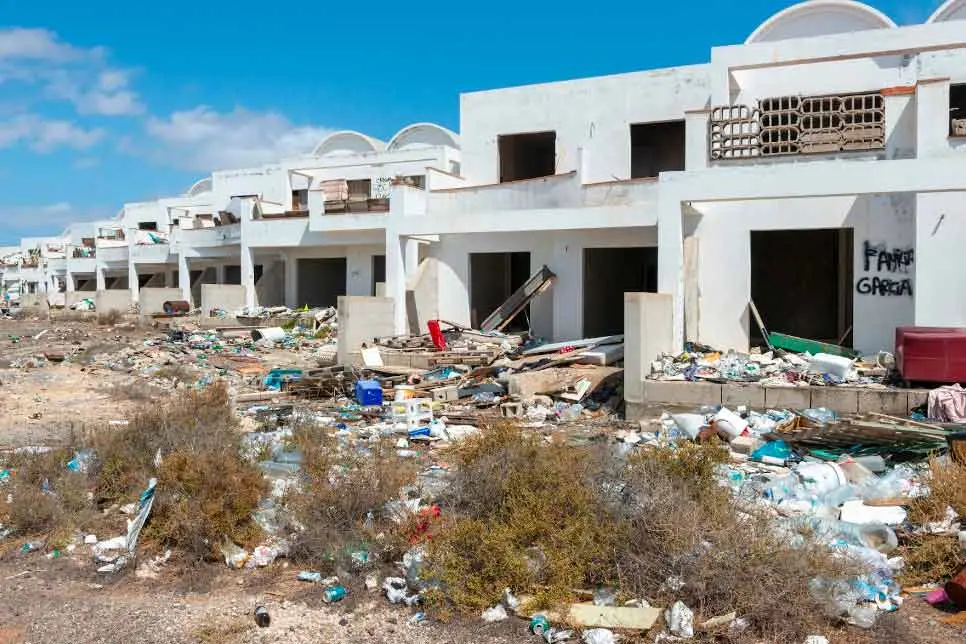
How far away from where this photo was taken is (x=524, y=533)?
4.96 meters

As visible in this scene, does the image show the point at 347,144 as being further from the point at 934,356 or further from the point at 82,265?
the point at 934,356

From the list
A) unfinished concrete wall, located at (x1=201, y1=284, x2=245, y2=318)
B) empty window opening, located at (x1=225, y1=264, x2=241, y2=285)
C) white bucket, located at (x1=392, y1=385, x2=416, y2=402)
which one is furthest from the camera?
empty window opening, located at (x1=225, y1=264, x2=241, y2=285)

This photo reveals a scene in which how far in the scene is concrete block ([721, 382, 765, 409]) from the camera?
392 inches

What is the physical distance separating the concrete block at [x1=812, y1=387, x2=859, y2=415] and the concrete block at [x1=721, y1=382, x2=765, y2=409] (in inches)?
25.7

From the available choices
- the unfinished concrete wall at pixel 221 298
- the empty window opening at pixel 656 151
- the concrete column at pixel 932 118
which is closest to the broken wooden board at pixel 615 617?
the concrete column at pixel 932 118

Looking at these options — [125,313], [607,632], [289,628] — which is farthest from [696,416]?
[125,313]

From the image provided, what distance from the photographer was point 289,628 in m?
4.55

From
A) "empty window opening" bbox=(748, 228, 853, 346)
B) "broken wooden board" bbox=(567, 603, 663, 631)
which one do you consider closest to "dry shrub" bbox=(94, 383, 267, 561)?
"broken wooden board" bbox=(567, 603, 663, 631)

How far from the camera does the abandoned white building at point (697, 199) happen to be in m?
11.9

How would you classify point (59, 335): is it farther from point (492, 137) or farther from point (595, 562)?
point (595, 562)

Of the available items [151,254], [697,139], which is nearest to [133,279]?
[151,254]

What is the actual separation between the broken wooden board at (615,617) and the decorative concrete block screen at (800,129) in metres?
10.0

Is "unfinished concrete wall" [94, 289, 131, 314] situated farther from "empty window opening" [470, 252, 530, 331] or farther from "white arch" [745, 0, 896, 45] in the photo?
"white arch" [745, 0, 896, 45]

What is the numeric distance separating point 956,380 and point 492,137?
12.9 metres
